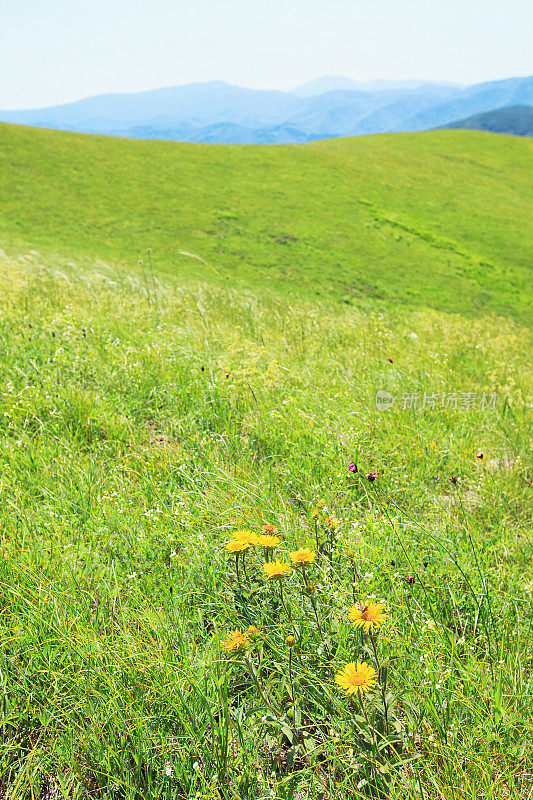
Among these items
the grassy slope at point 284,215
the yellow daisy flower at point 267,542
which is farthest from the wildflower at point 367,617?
the grassy slope at point 284,215

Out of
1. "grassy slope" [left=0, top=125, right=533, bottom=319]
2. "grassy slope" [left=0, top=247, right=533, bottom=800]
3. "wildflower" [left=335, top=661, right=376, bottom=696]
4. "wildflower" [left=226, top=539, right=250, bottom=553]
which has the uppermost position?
"grassy slope" [left=0, top=125, right=533, bottom=319]

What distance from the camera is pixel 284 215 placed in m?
19.7

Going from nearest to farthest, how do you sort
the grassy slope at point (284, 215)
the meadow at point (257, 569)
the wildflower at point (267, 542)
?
the meadow at point (257, 569)
the wildflower at point (267, 542)
the grassy slope at point (284, 215)

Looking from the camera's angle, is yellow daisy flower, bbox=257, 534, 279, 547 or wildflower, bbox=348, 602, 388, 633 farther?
yellow daisy flower, bbox=257, 534, 279, 547

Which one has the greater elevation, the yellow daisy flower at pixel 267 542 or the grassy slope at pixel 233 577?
the yellow daisy flower at pixel 267 542

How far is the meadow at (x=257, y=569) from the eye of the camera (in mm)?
1759

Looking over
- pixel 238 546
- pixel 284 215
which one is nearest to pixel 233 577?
pixel 238 546

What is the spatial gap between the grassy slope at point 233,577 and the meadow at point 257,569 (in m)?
0.01

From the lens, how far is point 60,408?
405cm

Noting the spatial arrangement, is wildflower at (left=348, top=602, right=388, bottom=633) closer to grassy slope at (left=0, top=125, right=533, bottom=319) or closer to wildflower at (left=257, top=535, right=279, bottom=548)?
wildflower at (left=257, top=535, right=279, bottom=548)

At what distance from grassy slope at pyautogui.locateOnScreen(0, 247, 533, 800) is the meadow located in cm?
1

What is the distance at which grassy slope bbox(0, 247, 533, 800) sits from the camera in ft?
5.79

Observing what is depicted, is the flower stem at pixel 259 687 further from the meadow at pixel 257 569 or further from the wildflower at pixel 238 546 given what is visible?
the wildflower at pixel 238 546

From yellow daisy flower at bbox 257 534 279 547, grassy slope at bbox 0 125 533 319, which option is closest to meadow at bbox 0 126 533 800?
yellow daisy flower at bbox 257 534 279 547
